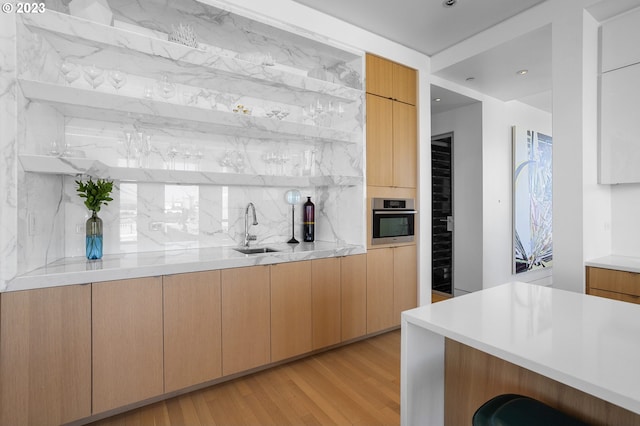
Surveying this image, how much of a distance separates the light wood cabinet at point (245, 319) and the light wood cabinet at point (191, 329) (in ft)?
0.18

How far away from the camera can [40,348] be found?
168 cm

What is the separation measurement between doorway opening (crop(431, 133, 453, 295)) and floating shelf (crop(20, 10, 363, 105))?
2284 mm

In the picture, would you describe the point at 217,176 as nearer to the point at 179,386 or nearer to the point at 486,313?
the point at 179,386

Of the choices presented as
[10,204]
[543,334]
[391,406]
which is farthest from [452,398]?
[10,204]

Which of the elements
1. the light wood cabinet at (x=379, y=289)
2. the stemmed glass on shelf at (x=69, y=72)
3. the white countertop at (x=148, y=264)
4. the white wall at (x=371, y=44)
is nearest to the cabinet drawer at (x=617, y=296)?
the white wall at (x=371, y=44)

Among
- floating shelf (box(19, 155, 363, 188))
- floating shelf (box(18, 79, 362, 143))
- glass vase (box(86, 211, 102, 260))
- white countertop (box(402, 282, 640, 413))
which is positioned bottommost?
white countertop (box(402, 282, 640, 413))

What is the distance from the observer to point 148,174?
2193 mm

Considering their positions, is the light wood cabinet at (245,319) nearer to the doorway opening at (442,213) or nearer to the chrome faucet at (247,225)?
the chrome faucet at (247,225)

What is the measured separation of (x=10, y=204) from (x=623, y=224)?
4.40m

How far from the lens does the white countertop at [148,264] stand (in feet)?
5.57

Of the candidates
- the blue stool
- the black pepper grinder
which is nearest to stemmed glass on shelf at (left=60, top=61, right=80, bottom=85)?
the black pepper grinder

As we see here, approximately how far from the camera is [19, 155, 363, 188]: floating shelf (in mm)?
1789

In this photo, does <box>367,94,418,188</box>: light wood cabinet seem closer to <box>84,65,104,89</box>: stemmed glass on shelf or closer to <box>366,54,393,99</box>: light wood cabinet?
<box>366,54,393,99</box>: light wood cabinet

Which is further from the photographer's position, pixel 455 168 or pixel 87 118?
pixel 455 168
